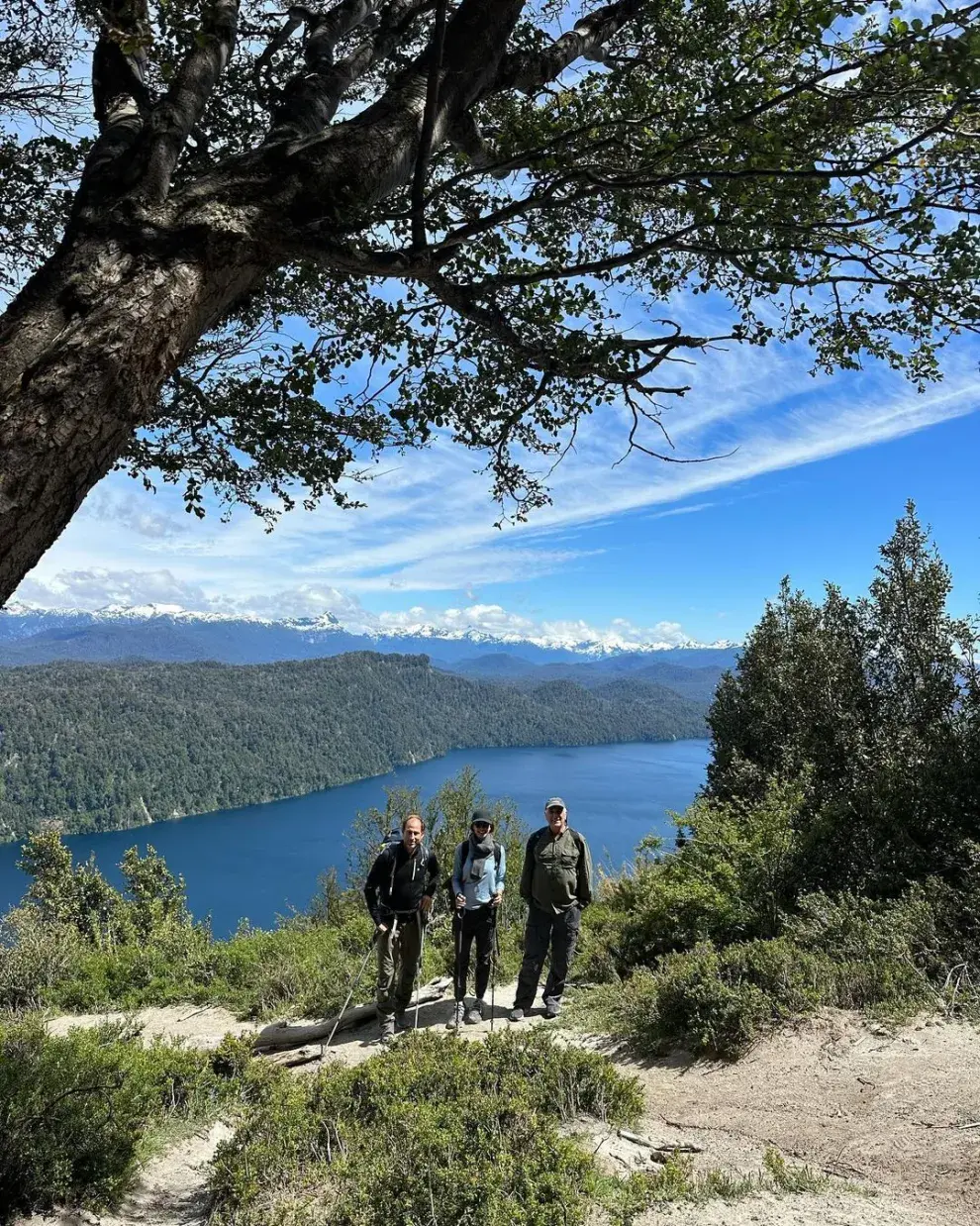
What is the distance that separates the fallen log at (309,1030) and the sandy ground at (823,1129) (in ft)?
7.70

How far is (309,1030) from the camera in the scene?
6.88 m

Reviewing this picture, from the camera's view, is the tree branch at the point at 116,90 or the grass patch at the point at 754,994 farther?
the grass patch at the point at 754,994

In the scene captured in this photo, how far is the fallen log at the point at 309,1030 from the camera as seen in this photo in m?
6.83

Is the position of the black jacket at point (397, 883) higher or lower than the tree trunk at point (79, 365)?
lower

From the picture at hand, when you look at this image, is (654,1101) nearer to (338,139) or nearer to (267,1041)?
(267,1041)

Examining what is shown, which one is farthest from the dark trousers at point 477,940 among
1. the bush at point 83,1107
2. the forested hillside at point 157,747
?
the forested hillside at point 157,747

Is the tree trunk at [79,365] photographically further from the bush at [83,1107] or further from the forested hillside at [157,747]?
the forested hillside at [157,747]

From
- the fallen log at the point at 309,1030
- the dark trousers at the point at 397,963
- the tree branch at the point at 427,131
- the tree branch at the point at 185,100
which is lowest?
the fallen log at the point at 309,1030

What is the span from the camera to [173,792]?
134750 mm

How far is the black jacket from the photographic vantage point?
651 cm

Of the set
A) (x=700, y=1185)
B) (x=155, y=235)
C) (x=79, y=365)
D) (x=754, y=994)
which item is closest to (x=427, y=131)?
(x=155, y=235)

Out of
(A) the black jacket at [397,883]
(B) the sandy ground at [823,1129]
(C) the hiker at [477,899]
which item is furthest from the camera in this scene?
(C) the hiker at [477,899]

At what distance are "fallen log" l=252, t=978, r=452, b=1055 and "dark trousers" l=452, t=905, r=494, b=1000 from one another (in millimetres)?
905

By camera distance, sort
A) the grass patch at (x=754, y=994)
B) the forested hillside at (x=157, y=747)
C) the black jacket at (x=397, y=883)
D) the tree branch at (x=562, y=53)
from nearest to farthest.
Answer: the tree branch at (x=562, y=53) → the grass patch at (x=754, y=994) → the black jacket at (x=397, y=883) → the forested hillside at (x=157, y=747)
